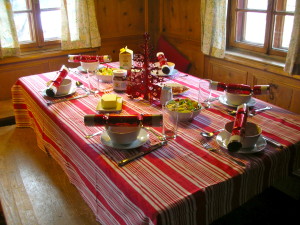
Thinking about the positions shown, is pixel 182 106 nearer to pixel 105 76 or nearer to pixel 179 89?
pixel 179 89

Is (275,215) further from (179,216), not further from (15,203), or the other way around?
(15,203)

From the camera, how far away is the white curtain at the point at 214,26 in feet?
9.87

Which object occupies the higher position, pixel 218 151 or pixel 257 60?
pixel 257 60

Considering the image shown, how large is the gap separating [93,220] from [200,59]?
7.32ft

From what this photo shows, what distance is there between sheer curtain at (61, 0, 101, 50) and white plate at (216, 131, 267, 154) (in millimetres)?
2489

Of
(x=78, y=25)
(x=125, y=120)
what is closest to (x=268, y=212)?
(x=125, y=120)

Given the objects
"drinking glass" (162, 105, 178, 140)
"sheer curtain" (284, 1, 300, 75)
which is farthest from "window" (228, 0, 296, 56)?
"drinking glass" (162, 105, 178, 140)

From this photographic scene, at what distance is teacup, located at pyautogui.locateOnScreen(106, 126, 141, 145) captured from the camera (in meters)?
1.36

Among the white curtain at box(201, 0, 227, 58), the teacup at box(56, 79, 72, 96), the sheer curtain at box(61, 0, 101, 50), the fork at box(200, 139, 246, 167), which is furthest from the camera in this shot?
the sheer curtain at box(61, 0, 101, 50)

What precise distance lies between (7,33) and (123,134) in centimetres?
236

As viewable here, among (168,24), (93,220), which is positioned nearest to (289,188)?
(93,220)

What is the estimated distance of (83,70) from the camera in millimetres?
2523

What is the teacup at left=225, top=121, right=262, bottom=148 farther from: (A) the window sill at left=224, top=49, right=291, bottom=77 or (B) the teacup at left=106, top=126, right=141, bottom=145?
(A) the window sill at left=224, top=49, right=291, bottom=77

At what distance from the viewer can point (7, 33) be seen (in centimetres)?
313
